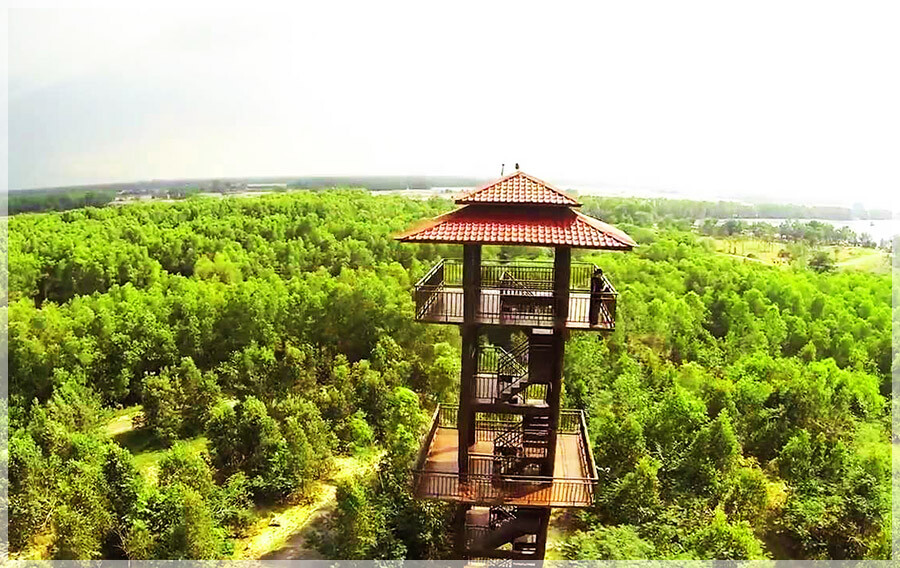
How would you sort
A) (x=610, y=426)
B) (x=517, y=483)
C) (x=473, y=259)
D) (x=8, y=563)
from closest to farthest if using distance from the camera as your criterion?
(x=473, y=259)
(x=517, y=483)
(x=8, y=563)
(x=610, y=426)

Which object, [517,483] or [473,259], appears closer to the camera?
[473,259]

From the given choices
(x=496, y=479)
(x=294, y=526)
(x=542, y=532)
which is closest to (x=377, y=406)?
(x=294, y=526)

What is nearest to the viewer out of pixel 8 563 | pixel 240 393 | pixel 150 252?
pixel 8 563

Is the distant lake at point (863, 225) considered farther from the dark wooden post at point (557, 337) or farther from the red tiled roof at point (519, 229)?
the red tiled roof at point (519, 229)

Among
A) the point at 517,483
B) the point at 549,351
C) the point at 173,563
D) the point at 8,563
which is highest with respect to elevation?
the point at 549,351

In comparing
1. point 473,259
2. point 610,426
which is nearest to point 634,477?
point 610,426

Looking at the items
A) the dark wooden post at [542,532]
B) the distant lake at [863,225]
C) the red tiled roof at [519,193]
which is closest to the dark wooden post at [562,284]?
the red tiled roof at [519,193]

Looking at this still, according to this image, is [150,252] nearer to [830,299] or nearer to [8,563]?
[8,563]
